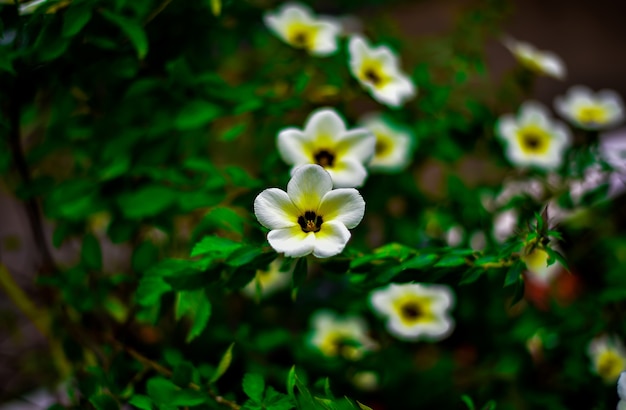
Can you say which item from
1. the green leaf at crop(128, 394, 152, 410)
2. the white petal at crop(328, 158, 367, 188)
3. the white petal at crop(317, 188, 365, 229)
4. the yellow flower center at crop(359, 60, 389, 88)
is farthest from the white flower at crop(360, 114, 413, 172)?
the green leaf at crop(128, 394, 152, 410)

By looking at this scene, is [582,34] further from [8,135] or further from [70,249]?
[8,135]

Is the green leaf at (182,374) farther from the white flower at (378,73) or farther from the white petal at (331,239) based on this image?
the white flower at (378,73)

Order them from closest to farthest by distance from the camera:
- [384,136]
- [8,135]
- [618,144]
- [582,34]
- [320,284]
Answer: [8,135] < [384,136] < [320,284] < [618,144] < [582,34]

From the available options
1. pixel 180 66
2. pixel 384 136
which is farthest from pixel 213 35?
pixel 384 136

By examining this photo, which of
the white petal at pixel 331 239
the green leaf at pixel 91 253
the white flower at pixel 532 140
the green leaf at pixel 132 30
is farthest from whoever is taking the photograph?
the white flower at pixel 532 140

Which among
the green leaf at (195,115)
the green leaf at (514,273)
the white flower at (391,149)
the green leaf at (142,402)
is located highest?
the green leaf at (195,115)

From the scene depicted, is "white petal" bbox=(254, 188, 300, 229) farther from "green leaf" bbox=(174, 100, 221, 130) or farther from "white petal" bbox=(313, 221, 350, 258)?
"green leaf" bbox=(174, 100, 221, 130)

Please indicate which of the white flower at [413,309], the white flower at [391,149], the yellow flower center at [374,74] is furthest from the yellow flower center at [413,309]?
the yellow flower center at [374,74]
